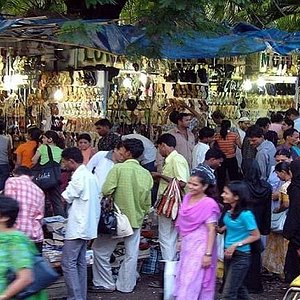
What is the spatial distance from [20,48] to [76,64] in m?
1.05

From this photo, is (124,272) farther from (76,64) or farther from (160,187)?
(76,64)

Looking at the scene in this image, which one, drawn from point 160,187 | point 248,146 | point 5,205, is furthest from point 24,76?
point 5,205

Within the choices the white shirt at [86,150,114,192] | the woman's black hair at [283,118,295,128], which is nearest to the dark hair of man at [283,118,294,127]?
the woman's black hair at [283,118,295,128]

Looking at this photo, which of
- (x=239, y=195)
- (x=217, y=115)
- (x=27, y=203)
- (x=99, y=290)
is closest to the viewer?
(x=239, y=195)

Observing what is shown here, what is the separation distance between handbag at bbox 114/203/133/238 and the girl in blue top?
1.76 m

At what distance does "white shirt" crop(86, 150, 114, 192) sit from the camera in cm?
998

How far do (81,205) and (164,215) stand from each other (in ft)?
5.61

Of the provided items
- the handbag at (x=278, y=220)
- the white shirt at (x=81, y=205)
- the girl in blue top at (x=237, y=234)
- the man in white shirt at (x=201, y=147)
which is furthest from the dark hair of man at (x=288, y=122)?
the girl in blue top at (x=237, y=234)

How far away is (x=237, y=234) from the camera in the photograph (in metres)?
7.66

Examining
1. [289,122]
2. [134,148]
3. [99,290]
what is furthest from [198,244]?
[289,122]

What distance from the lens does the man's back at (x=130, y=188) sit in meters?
9.21

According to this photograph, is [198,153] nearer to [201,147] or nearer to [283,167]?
[201,147]

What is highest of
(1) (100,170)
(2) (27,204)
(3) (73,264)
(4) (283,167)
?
(4) (283,167)

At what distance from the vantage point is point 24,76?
1526cm
